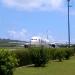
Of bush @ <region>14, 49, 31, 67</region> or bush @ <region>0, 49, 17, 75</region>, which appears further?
bush @ <region>14, 49, 31, 67</region>

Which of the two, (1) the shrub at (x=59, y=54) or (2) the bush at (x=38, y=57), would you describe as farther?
(1) the shrub at (x=59, y=54)

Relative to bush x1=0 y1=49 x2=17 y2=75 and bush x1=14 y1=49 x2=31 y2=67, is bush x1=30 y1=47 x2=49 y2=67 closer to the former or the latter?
bush x1=14 y1=49 x2=31 y2=67

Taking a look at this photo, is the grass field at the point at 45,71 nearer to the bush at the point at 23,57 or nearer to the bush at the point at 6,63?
the bush at the point at 23,57

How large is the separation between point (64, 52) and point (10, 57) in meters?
34.2

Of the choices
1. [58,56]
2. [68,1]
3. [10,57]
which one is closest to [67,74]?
[10,57]

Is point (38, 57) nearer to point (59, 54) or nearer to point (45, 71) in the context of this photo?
point (45, 71)

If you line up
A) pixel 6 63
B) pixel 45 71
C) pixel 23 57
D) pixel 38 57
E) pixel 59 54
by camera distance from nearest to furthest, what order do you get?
pixel 6 63
pixel 45 71
pixel 23 57
pixel 38 57
pixel 59 54

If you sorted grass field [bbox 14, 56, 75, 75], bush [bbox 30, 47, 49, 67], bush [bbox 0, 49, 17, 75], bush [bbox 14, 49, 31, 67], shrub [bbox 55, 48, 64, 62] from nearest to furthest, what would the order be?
bush [bbox 0, 49, 17, 75]
grass field [bbox 14, 56, 75, 75]
bush [bbox 14, 49, 31, 67]
bush [bbox 30, 47, 49, 67]
shrub [bbox 55, 48, 64, 62]

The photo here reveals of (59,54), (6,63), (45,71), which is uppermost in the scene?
(6,63)

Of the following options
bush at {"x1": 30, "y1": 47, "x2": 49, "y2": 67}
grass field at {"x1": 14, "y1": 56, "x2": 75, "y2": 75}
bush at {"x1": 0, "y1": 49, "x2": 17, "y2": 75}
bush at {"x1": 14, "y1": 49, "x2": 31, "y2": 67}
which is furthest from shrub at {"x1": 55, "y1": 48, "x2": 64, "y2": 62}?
bush at {"x1": 0, "y1": 49, "x2": 17, "y2": 75}

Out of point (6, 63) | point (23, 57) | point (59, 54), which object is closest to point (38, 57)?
point (23, 57)

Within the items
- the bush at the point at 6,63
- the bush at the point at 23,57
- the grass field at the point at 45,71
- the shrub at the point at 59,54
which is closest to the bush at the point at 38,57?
the bush at the point at 23,57

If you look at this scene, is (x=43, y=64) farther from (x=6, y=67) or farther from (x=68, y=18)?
(x=68, y=18)

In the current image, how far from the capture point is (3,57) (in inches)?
617
